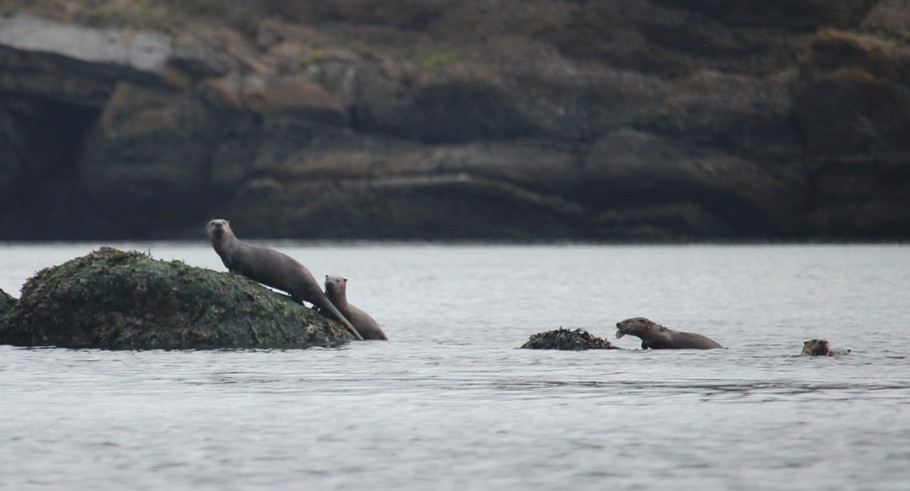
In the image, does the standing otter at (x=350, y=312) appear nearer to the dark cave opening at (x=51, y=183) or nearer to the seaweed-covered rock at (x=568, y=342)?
the seaweed-covered rock at (x=568, y=342)

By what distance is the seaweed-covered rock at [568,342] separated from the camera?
68.1 ft

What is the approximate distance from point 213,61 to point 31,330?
67.8m

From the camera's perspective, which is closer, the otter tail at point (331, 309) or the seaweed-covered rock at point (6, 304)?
the seaweed-covered rock at point (6, 304)

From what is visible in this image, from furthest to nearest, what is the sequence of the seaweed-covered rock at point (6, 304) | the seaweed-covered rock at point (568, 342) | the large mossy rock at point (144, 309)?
the seaweed-covered rock at point (6, 304), the seaweed-covered rock at point (568, 342), the large mossy rock at point (144, 309)

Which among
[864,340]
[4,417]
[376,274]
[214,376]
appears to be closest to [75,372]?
[214,376]

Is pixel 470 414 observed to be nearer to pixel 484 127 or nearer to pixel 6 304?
pixel 6 304

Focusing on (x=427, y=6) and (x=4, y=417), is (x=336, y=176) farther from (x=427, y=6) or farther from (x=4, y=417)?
(x=4, y=417)

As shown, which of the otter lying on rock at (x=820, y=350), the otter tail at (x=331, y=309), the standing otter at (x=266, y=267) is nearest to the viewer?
the otter lying on rock at (x=820, y=350)

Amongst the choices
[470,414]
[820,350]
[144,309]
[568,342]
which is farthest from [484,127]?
[470,414]

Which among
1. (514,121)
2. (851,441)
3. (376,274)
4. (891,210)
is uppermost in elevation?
(514,121)

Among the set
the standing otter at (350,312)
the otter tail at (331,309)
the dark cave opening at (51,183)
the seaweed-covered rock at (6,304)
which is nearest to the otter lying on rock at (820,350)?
the otter tail at (331,309)

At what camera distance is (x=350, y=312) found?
896 inches

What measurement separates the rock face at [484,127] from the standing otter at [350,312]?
2375 inches

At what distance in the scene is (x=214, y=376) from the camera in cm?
1664
